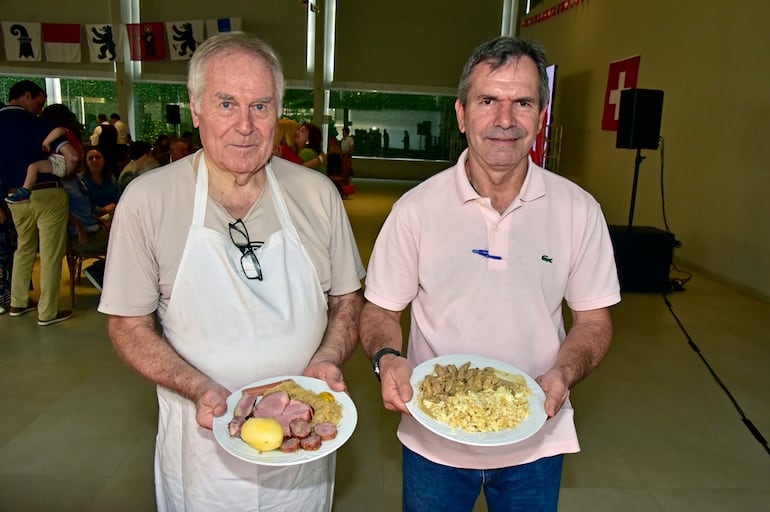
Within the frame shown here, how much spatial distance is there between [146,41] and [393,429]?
15.0 m

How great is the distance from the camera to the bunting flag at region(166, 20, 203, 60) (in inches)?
595

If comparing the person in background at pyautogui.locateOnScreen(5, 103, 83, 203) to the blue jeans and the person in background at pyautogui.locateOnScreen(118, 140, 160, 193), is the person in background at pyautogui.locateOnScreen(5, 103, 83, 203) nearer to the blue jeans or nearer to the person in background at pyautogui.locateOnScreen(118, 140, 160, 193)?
the person in background at pyautogui.locateOnScreen(118, 140, 160, 193)

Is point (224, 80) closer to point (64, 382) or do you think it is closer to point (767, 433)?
point (64, 382)

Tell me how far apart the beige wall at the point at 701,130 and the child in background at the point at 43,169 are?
5431 millimetres

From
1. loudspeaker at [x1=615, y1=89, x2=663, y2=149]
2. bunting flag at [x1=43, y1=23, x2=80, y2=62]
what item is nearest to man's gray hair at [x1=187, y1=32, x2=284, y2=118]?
loudspeaker at [x1=615, y1=89, x2=663, y2=149]

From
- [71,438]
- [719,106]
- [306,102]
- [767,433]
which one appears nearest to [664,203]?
[719,106]

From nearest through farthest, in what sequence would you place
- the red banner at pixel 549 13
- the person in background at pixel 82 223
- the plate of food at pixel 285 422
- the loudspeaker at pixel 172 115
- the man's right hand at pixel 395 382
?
the plate of food at pixel 285 422, the man's right hand at pixel 395 382, the person in background at pixel 82 223, the red banner at pixel 549 13, the loudspeaker at pixel 172 115

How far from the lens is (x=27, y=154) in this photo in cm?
421

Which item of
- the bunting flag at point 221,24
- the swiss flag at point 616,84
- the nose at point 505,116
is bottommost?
the nose at point 505,116

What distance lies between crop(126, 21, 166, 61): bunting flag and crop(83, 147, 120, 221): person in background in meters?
11.0

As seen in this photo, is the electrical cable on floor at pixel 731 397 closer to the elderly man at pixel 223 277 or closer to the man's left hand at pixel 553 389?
the man's left hand at pixel 553 389

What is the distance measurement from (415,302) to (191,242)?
1.89ft

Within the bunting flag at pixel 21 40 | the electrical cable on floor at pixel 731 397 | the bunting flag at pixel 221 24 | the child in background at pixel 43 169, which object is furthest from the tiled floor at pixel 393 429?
the bunting flag at pixel 21 40

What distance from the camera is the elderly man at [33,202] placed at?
418cm
